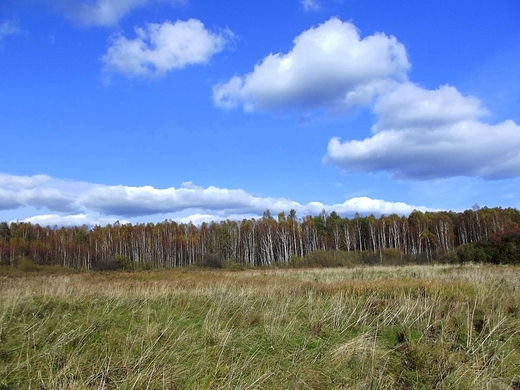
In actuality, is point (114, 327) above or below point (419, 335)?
above

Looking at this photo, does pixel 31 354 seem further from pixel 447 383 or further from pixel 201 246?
pixel 201 246

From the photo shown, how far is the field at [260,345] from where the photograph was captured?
4.03 m

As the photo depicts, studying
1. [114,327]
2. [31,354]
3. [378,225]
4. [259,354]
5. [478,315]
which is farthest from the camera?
[378,225]

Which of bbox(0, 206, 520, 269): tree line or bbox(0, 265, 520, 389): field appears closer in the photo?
bbox(0, 265, 520, 389): field

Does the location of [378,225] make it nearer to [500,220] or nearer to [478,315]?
[500,220]

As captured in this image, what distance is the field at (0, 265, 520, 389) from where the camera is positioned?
4.03 metres

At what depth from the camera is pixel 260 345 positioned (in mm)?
5234

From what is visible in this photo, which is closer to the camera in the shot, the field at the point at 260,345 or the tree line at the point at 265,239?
the field at the point at 260,345

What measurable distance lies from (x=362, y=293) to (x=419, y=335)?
3.32 metres

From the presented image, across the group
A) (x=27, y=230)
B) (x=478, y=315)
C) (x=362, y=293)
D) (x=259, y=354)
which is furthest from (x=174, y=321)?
(x=27, y=230)

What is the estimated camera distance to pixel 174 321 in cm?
641

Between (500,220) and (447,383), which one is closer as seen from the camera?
(447,383)

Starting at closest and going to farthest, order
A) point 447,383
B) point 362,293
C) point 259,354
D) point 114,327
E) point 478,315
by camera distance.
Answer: point 447,383 < point 259,354 < point 114,327 < point 478,315 < point 362,293

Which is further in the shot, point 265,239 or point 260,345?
point 265,239
